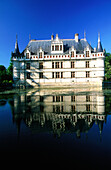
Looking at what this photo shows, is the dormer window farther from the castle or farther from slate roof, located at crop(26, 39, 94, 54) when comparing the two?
slate roof, located at crop(26, 39, 94, 54)

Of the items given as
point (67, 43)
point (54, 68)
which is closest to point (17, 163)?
point (54, 68)

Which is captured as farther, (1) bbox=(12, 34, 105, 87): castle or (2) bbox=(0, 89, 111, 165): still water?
(1) bbox=(12, 34, 105, 87): castle

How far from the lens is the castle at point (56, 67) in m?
23.9

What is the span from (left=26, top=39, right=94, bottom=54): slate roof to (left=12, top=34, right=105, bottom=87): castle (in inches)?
46.7

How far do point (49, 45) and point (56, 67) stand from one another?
6.75 m

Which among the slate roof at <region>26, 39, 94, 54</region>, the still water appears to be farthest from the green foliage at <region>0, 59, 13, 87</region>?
the still water

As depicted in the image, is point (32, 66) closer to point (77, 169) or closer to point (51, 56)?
point (51, 56)

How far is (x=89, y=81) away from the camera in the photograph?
24.0 m

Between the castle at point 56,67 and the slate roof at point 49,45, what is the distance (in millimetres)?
1187

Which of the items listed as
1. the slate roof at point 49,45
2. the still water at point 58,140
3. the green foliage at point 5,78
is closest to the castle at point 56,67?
the slate roof at point 49,45

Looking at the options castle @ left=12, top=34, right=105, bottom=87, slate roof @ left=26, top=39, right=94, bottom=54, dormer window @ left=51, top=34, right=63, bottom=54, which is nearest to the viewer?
castle @ left=12, top=34, right=105, bottom=87

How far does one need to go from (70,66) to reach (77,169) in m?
23.3

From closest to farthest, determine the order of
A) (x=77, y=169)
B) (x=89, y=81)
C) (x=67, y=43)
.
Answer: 1. (x=77, y=169)
2. (x=89, y=81)
3. (x=67, y=43)

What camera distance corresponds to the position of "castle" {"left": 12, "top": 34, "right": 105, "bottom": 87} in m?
23.9
